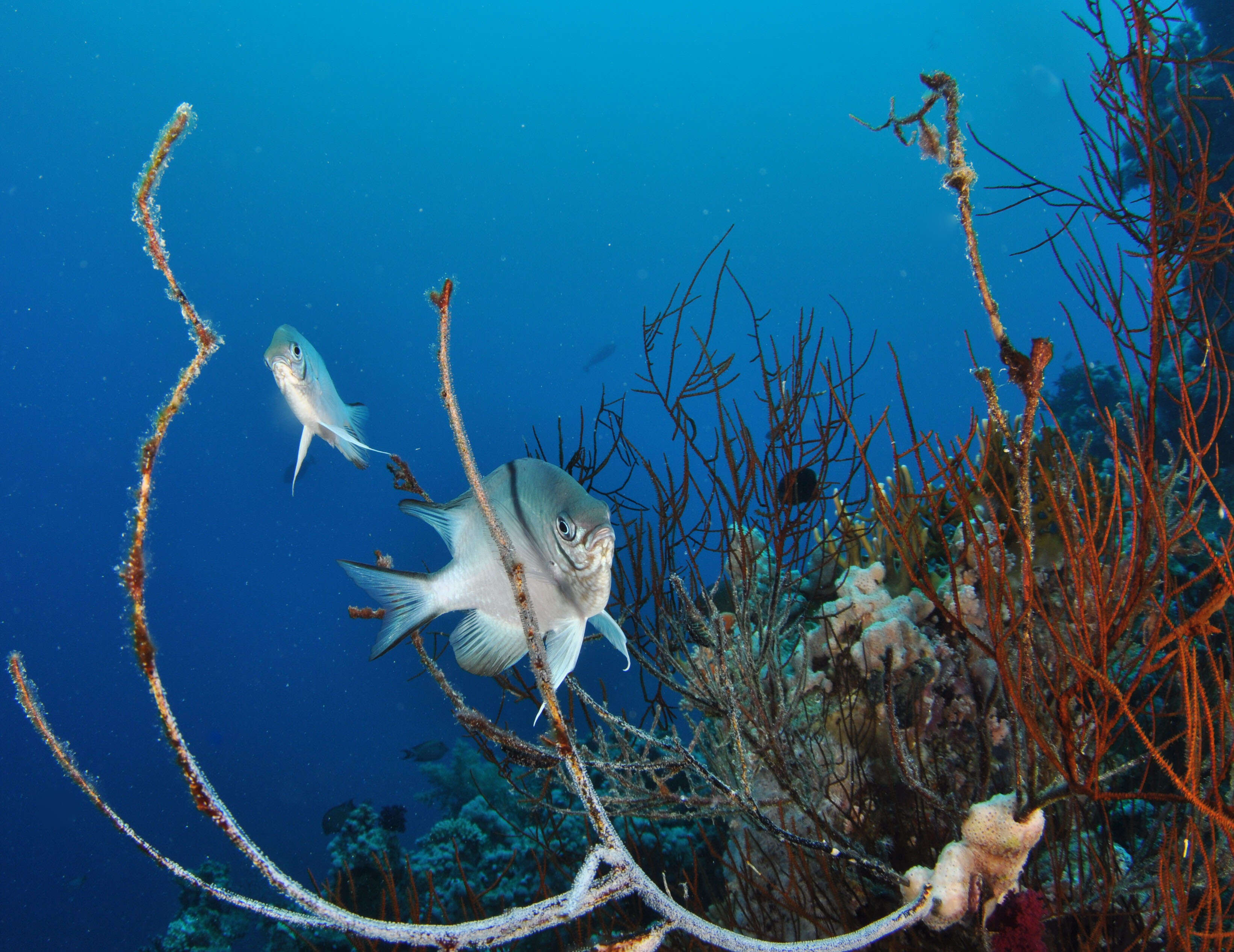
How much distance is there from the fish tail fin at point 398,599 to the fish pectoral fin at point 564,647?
1.11 ft

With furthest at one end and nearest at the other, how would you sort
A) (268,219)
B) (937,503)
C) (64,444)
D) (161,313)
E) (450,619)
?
1. (268,219)
2. (161,313)
3. (64,444)
4. (450,619)
5. (937,503)

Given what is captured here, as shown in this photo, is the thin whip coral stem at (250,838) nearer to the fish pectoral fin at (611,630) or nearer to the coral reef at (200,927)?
the fish pectoral fin at (611,630)

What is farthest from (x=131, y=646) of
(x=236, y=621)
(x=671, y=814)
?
(x=236, y=621)

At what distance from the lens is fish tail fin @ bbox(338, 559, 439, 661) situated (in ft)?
4.94

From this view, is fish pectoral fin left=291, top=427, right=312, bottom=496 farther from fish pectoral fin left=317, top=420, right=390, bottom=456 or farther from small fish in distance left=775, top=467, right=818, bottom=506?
small fish in distance left=775, top=467, right=818, bottom=506

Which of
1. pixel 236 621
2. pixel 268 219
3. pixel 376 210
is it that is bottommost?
pixel 236 621

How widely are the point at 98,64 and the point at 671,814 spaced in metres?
68.8

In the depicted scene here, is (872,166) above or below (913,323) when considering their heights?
above

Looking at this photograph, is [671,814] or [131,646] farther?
[671,814]

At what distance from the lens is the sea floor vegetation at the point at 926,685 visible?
Answer: 1.07 m

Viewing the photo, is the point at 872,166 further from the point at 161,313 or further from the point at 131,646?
the point at 131,646

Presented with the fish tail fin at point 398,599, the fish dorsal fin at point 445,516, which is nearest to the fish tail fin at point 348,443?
the fish dorsal fin at point 445,516

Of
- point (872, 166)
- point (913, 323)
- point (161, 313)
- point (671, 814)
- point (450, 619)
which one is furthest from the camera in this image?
point (913, 323)

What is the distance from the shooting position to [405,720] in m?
33.3
